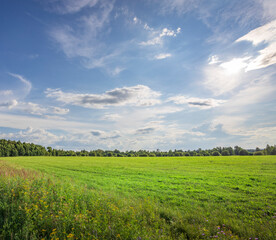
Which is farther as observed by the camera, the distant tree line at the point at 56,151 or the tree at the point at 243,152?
the tree at the point at 243,152

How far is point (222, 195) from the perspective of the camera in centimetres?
1369

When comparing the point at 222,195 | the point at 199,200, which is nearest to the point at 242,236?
the point at 199,200

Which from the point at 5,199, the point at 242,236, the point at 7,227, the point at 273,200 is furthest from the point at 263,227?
the point at 5,199

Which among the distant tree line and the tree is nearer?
the distant tree line

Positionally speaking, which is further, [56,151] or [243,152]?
[56,151]

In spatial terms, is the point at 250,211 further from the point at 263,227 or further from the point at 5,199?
the point at 5,199

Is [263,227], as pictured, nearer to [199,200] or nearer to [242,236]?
[242,236]

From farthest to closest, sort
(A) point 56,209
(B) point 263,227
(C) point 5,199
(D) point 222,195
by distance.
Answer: (D) point 222,195
(C) point 5,199
(A) point 56,209
(B) point 263,227

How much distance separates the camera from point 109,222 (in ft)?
22.1

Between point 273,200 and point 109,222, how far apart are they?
40.0 feet

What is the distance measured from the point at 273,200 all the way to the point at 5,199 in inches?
658

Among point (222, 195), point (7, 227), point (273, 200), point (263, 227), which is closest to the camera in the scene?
point (7, 227)

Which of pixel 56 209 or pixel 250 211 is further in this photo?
pixel 250 211

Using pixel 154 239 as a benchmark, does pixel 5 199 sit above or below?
above
